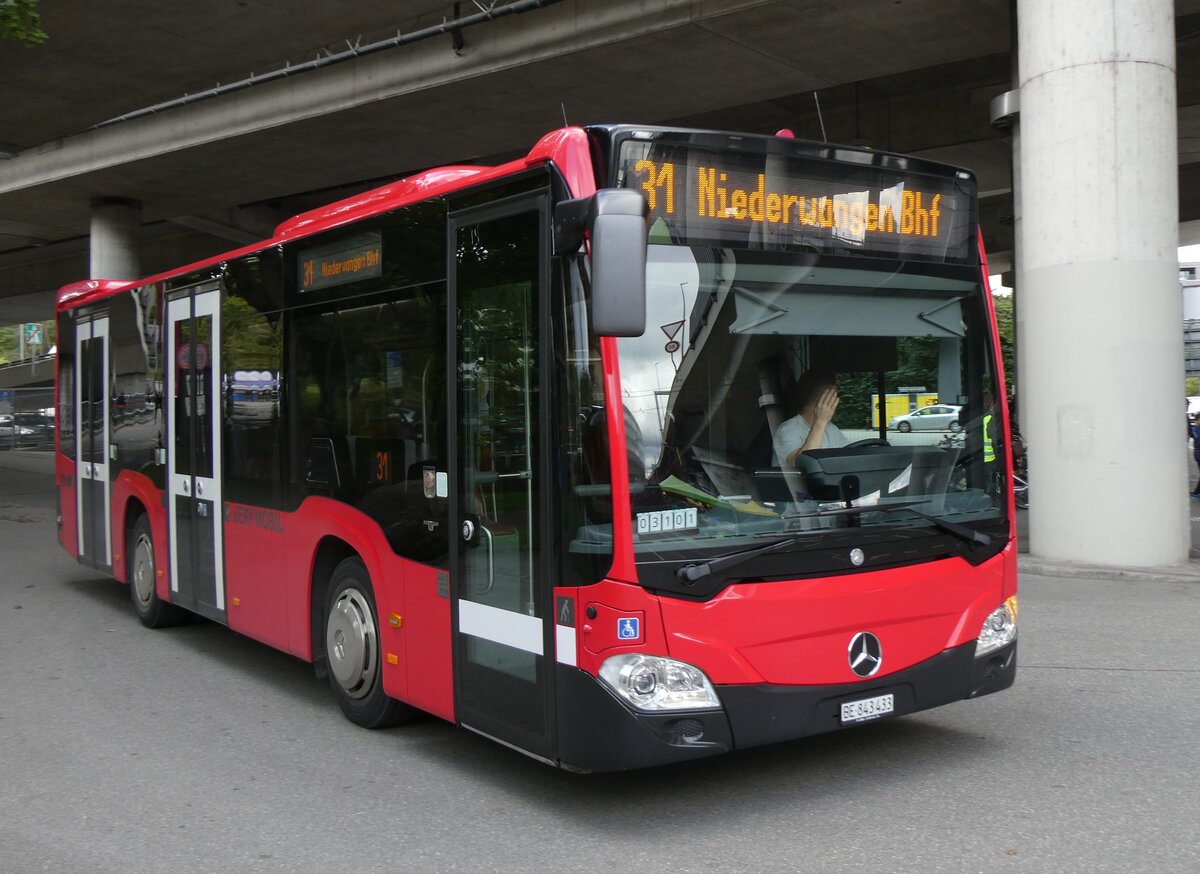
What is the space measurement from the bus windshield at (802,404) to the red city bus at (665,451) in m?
0.01

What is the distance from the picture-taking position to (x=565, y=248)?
14.9 feet

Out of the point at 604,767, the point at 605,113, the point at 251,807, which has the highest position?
the point at 605,113

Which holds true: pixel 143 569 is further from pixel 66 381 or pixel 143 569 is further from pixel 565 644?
pixel 565 644

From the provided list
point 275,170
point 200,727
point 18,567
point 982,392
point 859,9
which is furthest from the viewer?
point 275,170

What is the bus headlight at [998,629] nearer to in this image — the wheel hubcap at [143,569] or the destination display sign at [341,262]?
the destination display sign at [341,262]

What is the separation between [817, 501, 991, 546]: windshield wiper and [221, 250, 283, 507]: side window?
12.1 feet

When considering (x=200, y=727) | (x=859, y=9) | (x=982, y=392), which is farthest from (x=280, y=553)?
(x=859, y=9)

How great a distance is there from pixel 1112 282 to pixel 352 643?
830 centimetres

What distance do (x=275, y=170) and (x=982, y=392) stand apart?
65.4 ft

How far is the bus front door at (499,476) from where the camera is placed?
480cm

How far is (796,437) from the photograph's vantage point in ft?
16.0

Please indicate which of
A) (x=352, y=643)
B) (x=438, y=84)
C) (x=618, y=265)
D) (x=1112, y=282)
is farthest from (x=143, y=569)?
(x=438, y=84)

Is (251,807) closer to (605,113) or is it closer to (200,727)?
(200,727)

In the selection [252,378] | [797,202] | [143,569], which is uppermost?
[797,202]
